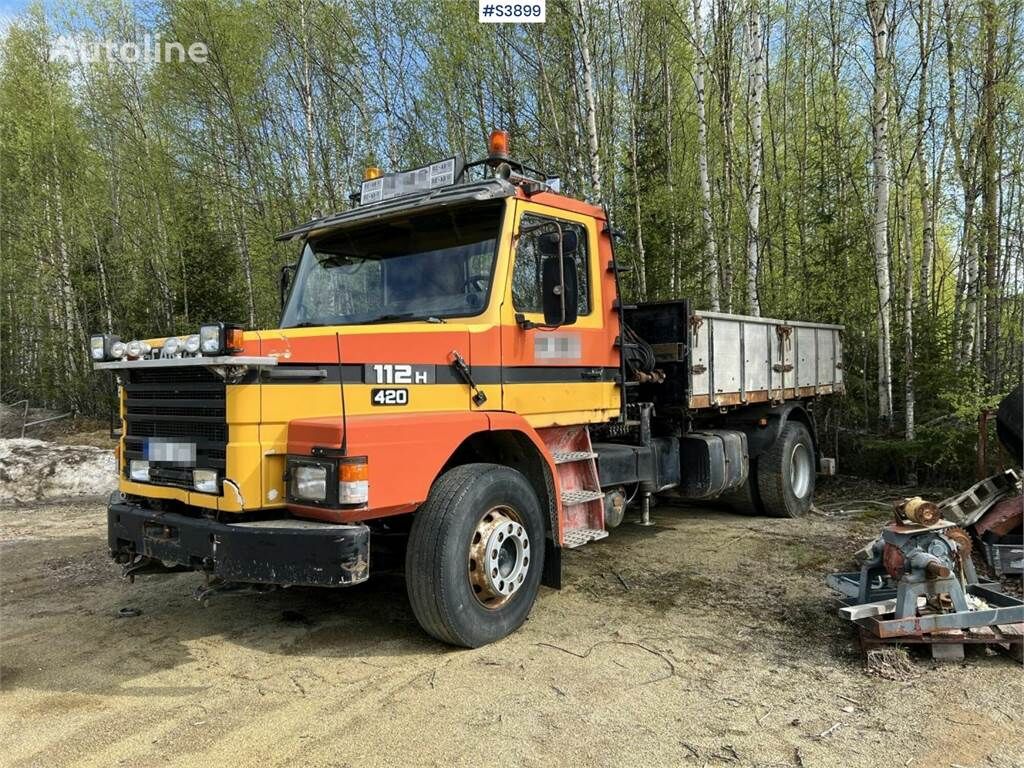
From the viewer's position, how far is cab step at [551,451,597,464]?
5266 mm

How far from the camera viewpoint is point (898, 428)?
10.3 m

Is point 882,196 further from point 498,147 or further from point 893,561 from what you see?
point 893,561

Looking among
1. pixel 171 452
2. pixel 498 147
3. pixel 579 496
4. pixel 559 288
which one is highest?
pixel 498 147

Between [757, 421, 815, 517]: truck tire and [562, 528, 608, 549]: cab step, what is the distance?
3.63 metres

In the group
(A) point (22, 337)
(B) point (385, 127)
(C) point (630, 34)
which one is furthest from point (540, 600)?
(A) point (22, 337)

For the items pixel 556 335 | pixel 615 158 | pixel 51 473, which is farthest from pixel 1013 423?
pixel 51 473

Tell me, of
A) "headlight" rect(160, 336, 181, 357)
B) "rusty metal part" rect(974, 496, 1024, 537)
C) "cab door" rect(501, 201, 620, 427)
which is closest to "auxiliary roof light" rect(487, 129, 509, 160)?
"cab door" rect(501, 201, 620, 427)

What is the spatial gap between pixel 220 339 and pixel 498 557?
2.03 meters

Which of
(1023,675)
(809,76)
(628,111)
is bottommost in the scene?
(1023,675)

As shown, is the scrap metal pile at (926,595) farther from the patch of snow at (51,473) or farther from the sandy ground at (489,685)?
the patch of snow at (51,473)

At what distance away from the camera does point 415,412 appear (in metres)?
4.28

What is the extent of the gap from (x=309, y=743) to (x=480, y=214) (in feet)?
10.6

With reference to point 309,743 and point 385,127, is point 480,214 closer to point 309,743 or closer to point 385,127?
point 309,743

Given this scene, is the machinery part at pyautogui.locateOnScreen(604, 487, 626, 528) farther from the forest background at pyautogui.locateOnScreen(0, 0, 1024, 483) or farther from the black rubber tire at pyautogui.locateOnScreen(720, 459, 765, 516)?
the forest background at pyautogui.locateOnScreen(0, 0, 1024, 483)
